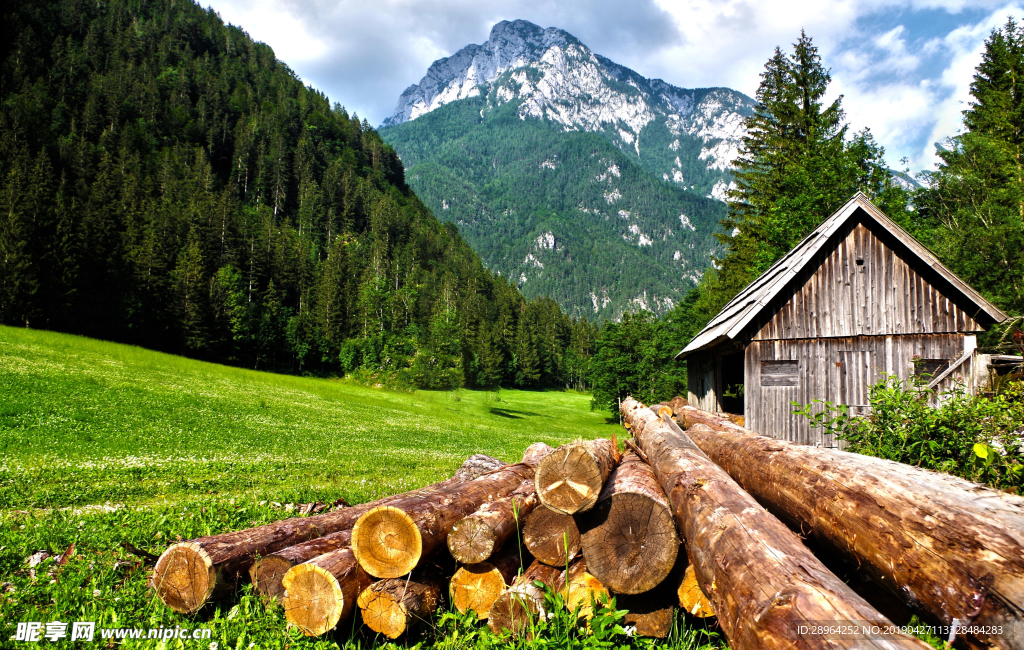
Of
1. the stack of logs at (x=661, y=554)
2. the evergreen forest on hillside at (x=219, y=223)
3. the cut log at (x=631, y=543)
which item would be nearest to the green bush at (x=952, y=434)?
the stack of logs at (x=661, y=554)

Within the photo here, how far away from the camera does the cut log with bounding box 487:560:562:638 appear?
3.98m

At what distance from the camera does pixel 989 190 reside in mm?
26594

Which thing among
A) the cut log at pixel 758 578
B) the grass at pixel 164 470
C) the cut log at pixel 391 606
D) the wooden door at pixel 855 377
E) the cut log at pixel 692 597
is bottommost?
the grass at pixel 164 470

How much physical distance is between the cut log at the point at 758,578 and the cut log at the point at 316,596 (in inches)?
109

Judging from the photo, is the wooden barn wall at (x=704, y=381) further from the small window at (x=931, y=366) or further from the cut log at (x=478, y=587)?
the cut log at (x=478, y=587)

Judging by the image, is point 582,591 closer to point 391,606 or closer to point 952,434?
point 391,606

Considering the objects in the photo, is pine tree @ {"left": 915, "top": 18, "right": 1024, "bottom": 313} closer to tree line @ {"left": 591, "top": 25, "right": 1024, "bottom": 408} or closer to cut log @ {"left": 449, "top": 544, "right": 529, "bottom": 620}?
tree line @ {"left": 591, "top": 25, "right": 1024, "bottom": 408}

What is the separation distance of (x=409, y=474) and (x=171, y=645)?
8.88 meters

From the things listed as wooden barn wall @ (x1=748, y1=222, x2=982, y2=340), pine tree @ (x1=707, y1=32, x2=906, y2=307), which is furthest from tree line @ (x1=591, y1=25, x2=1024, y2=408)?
wooden barn wall @ (x1=748, y1=222, x2=982, y2=340)

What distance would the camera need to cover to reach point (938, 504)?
309 cm

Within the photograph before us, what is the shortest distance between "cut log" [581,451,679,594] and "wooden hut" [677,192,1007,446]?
10.6 metres

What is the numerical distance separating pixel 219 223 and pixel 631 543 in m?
97.0

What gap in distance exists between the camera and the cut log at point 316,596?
12.4ft

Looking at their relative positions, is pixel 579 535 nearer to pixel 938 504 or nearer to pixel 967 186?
pixel 938 504
